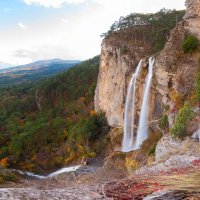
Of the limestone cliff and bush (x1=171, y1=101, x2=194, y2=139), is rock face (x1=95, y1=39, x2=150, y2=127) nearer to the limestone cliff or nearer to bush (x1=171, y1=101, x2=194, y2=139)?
the limestone cliff

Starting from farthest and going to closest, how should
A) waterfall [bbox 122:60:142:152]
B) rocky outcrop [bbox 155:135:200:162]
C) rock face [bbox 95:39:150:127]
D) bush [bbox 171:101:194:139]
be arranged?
rock face [bbox 95:39:150:127], waterfall [bbox 122:60:142:152], bush [bbox 171:101:194:139], rocky outcrop [bbox 155:135:200:162]

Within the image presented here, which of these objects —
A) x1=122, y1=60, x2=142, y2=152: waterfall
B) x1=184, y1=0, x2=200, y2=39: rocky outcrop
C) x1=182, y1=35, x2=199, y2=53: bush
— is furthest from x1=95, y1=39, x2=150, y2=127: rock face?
x1=182, y1=35, x2=199, y2=53: bush

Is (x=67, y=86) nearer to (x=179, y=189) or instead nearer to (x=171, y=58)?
(x=171, y=58)

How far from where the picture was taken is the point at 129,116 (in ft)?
161

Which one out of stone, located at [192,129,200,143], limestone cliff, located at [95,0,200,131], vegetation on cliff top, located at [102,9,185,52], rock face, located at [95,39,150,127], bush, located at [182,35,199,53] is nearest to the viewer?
stone, located at [192,129,200,143]

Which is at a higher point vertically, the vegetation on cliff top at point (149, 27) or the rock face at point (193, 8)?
the vegetation on cliff top at point (149, 27)

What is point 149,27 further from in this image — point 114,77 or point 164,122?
point 164,122

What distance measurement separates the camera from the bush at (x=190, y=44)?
3438 cm

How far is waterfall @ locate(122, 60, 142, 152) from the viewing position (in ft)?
153

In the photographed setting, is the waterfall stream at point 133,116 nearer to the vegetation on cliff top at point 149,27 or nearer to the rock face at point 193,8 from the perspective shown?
the rock face at point 193,8

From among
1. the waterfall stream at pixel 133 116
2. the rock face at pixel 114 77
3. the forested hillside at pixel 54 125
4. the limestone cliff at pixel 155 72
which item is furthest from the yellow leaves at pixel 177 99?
the forested hillside at pixel 54 125

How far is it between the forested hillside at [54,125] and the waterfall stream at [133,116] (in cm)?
820

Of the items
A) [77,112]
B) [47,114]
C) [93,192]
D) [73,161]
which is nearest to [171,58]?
[73,161]

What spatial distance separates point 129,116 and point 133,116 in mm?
1653
